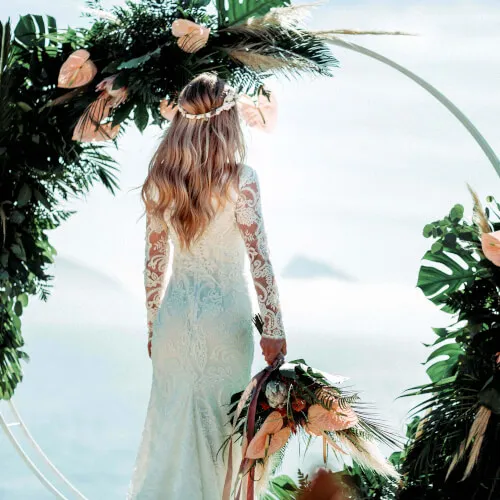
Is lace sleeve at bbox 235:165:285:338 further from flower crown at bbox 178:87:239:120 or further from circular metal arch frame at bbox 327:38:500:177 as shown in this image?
circular metal arch frame at bbox 327:38:500:177

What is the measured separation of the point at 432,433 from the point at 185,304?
93 cm

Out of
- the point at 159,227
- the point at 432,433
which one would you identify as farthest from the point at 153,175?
the point at 432,433

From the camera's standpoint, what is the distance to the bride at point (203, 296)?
3.03 m

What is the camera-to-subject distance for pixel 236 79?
3.81 meters

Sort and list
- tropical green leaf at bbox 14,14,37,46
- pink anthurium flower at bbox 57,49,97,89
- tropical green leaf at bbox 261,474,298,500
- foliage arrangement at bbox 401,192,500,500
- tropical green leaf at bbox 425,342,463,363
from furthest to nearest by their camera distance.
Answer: tropical green leaf at bbox 14,14,37,46, pink anthurium flower at bbox 57,49,97,89, tropical green leaf at bbox 425,342,463,363, tropical green leaf at bbox 261,474,298,500, foliage arrangement at bbox 401,192,500,500

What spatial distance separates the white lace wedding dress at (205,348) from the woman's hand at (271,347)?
0.09 feet

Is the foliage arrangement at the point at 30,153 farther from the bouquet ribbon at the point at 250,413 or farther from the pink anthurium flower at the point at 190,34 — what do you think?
the bouquet ribbon at the point at 250,413

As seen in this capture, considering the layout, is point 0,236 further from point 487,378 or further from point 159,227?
point 487,378

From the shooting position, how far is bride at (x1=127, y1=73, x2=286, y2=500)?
3.03 metres

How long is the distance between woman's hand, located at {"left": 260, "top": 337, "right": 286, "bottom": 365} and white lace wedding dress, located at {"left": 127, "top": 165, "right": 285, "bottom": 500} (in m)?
0.03

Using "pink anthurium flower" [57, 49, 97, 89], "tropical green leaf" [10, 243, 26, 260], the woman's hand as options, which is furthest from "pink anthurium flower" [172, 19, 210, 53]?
the woman's hand

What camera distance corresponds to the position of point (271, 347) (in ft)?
9.86

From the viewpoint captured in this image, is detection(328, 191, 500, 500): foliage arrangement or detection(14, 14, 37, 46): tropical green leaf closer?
detection(328, 191, 500, 500): foliage arrangement

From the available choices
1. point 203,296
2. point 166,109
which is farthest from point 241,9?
point 203,296
